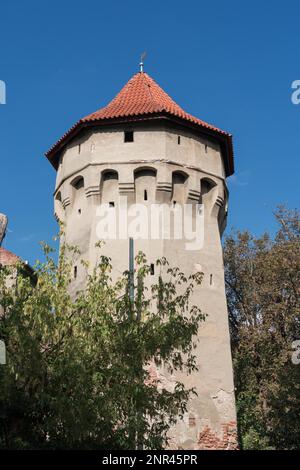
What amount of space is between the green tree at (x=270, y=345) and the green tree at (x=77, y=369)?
12535 mm

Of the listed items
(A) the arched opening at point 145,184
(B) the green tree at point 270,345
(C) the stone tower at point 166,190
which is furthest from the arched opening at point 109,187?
(B) the green tree at point 270,345

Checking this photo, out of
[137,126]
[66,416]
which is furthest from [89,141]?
[66,416]

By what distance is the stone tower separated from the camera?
1744 cm

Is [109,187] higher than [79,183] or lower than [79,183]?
lower

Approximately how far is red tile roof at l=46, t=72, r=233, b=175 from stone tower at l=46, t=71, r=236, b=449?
0.04 m

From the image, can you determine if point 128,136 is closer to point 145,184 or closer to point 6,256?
point 145,184

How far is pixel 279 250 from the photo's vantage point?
2441 cm

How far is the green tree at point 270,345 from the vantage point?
2236cm

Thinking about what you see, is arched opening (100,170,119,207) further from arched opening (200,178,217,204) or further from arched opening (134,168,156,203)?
arched opening (200,178,217,204)

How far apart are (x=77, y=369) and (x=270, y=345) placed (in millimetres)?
16149

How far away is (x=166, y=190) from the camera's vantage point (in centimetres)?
1892

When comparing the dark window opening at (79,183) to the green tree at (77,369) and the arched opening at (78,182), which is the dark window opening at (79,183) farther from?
the green tree at (77,369)

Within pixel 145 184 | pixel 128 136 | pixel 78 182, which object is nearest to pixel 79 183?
pixel 78 182

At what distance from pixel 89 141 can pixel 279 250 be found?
9.11 metres
